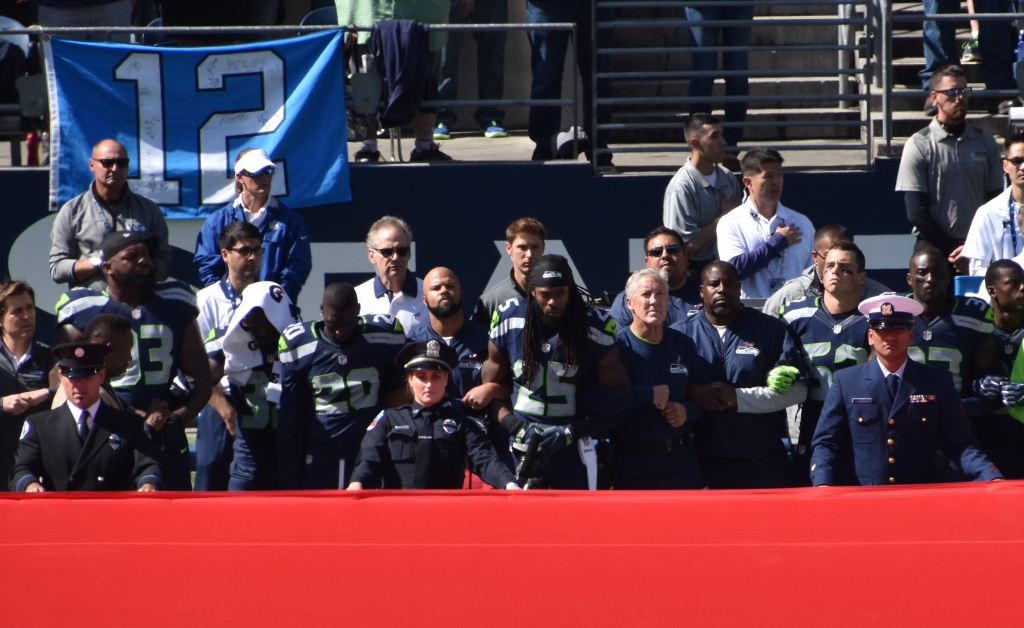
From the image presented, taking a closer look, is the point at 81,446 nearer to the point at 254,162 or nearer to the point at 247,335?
the point at 247,335

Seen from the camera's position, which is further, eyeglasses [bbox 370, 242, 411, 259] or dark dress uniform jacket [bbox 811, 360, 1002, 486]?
eyeglasses [bbox 370, 242, 411, 259]

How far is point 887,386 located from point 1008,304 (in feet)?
3.76

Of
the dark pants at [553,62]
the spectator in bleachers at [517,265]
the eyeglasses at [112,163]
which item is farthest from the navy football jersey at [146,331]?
the dark pants at [553,62]

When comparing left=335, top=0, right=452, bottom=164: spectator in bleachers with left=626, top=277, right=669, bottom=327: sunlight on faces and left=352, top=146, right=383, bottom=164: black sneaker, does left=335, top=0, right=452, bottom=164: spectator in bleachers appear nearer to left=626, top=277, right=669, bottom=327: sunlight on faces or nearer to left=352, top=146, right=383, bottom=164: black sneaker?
left=352, top=146, right=383, bottom=164: black sneaker

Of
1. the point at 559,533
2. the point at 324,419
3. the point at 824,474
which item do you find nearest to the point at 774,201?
the point at 824,474

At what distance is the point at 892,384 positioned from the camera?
5512 millimetres

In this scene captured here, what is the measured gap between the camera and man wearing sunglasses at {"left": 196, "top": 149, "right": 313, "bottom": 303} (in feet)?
24.5

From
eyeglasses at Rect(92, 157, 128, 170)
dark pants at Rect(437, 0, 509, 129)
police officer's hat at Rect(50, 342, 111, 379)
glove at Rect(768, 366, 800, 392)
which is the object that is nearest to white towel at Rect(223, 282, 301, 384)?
police officer's hat at Rect(50, 342, 111, 379)

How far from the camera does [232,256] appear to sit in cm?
673

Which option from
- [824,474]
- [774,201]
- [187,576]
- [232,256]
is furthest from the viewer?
[774,201]

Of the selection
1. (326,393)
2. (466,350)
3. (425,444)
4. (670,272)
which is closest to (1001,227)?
(670,272)

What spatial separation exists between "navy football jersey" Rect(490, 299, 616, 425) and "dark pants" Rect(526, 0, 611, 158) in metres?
3.44

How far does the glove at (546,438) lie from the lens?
5.65 m

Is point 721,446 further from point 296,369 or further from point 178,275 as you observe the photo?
point 178,275
